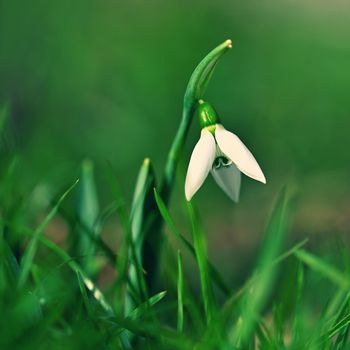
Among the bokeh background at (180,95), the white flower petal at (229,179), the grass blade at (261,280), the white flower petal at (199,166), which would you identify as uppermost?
the white flower petal at (199,166)

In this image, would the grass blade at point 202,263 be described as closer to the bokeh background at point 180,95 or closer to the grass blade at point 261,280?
the grass blade at point 261,280

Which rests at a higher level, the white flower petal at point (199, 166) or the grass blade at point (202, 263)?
the white flower petal at point (199, 166)

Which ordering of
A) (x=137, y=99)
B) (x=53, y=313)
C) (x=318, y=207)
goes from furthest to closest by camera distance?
(x=137, y=99) → (x=318, y=207) → (x=53, y=313)

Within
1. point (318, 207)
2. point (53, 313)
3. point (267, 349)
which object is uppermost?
point (53, 313)

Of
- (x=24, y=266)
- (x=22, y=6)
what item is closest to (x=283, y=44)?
(x=22, y=6)

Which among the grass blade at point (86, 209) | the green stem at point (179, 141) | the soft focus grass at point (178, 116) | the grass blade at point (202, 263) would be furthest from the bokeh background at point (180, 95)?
the grass blade at point (202, 263)

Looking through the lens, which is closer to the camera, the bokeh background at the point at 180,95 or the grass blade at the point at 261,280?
the grass blade at the point at 261,280

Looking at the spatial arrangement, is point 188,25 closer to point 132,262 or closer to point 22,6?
point 22,6
